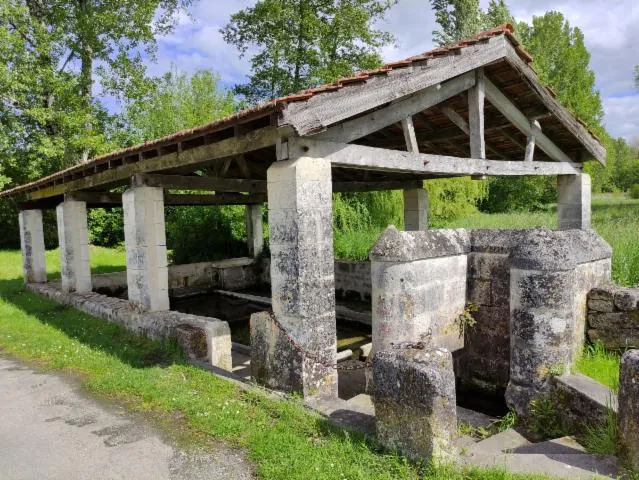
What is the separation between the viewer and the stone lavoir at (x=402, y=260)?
3.80 meters

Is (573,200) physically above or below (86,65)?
below

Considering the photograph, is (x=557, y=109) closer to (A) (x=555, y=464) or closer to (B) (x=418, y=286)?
(B) (x=418, y=286)

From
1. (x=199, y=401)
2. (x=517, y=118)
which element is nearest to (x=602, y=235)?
(x=517, y=118)

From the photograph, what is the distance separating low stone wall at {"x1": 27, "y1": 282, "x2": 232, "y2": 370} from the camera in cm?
562

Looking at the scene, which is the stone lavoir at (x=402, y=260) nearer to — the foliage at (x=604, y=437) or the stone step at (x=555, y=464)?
the stone step at (x=555, y=464)

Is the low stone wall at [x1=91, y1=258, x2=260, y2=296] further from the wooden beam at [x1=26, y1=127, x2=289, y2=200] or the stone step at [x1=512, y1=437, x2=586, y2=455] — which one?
the stone step at [x1=512, y1=437, x2=586, y2=455]

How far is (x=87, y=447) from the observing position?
12.4 ft

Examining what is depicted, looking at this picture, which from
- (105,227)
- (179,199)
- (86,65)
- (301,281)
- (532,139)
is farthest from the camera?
(105,227)

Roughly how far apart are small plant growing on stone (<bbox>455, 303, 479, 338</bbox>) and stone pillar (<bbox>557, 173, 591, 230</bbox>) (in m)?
4.40

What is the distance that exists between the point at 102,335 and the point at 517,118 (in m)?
7.68

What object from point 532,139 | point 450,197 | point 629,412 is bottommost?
point 629,412

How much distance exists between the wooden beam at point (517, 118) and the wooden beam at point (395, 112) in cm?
63

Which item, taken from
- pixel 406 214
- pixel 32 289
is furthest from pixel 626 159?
pixel 32 289

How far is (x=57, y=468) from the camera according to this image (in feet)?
11.4
